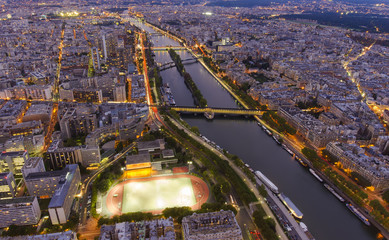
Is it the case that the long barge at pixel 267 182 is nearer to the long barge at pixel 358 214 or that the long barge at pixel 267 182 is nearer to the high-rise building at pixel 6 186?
the long barge at pixel 358 214

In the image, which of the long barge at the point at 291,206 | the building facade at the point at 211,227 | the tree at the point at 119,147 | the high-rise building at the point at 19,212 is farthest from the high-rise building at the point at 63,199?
the long barge at the point at 291,206

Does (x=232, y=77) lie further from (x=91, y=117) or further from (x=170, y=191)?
(x=170, y=191)

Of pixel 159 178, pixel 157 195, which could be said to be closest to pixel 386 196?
pixel 157 195

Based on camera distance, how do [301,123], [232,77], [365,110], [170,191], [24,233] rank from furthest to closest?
1. [232,77]
2. [365,110]
3. [301,123]
4. [170,191]
5. [24,233]

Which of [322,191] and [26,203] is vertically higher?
[26,203]

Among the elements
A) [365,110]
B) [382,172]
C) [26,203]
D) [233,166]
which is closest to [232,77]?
[365,110]

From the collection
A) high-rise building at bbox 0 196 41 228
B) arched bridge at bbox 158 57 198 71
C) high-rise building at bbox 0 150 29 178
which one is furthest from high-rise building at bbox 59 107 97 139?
arched bridge at bbox 158 57 198 71

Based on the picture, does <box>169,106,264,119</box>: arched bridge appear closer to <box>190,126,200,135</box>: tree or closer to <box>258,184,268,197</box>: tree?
<box>190,126,200,135</box>: tree
